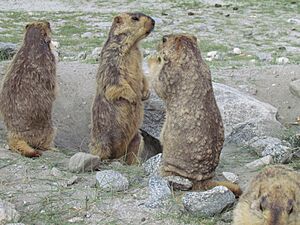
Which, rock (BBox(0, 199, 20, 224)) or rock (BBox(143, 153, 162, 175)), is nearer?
rock (BBox(0, 199, 20, 224))

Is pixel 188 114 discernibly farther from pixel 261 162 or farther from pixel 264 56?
pixel 264 56

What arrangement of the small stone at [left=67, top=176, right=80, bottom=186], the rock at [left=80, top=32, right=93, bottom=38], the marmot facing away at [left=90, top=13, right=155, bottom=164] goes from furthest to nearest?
the rock at [left=80, top=32, right=93, bottom=38] → the marmot facing away at [left=90, top=13, right=155, bottom=164] → the small stone at [left=67, top=176, right=80, bottom=186]

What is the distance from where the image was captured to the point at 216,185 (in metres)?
5.19

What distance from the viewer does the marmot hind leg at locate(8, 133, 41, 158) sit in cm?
611

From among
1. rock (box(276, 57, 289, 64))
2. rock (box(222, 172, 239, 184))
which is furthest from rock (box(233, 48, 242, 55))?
rock (box(222, 172, 239, 184))

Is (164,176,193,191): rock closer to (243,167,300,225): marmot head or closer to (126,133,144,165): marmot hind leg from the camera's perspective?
(243,167,300,225): marmot head

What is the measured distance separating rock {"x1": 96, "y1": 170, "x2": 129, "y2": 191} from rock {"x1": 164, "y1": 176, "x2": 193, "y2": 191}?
33 cm

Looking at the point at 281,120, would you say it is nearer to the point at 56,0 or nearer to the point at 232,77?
the point at 232,77

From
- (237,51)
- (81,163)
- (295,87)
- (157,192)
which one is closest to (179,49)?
(157,192)

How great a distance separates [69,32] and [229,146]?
22.7 ft

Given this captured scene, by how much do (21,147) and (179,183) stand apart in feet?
5.92

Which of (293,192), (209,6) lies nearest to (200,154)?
(293,192)

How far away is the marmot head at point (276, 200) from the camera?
363 centimetres

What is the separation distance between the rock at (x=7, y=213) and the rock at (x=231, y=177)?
188 centimetres
